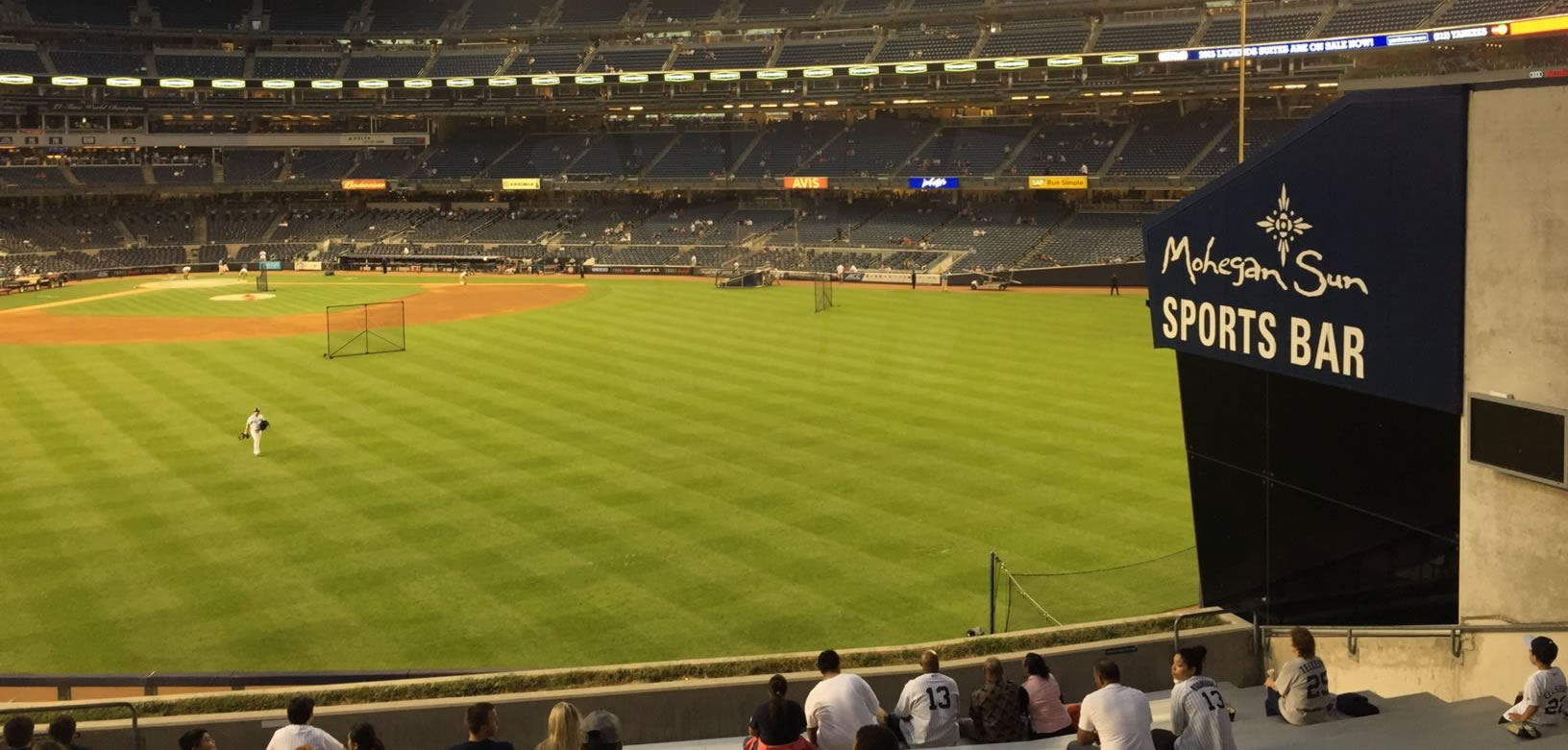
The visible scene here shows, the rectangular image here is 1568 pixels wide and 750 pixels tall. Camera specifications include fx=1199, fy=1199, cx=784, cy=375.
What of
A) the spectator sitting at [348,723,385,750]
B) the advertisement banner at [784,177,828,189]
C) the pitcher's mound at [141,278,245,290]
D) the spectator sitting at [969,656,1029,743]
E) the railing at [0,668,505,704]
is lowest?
the railing at [0,668,505,704]

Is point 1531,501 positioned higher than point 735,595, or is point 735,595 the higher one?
point 1531,501

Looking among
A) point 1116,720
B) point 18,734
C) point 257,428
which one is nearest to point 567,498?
point 257,428

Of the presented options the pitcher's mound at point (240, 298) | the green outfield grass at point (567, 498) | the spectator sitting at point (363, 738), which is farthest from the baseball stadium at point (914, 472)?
the pitcher's mound at point (240, 298)

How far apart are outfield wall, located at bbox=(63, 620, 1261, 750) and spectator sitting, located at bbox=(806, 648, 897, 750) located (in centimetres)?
255

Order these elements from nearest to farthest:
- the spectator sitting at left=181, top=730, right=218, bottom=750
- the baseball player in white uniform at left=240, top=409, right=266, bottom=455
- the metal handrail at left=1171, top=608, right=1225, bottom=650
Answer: the spectator sitting at left=181, top=730, right=218, bottom=750, the metal handrail at left=1171, top=608, right=1225, bottom=650, the baseball player in white uniform at left=240, top=409, right=266, bottom=455

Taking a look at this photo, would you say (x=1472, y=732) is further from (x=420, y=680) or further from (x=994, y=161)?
(x=994, y=161)

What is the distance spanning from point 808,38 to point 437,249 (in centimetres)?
3215

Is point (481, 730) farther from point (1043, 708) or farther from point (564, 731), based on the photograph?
point (1043, 708)

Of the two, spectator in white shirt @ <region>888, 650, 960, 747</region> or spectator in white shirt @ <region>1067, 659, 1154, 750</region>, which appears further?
spectator in white shirt @ <region>888, 650, 960, 747</region>

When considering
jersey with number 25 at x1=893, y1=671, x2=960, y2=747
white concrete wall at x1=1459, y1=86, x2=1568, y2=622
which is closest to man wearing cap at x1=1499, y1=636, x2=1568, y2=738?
white concrete wall at x1=1459, y1=86, x2=1568, y2=622

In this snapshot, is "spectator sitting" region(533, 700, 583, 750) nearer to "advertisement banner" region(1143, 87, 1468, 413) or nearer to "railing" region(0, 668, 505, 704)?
"railing" region(0, 668, 505, 704)

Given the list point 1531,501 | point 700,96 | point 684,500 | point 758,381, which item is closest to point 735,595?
point 684,500

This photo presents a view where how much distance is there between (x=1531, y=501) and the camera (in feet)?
34.1

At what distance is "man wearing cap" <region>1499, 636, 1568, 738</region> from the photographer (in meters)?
8.91
